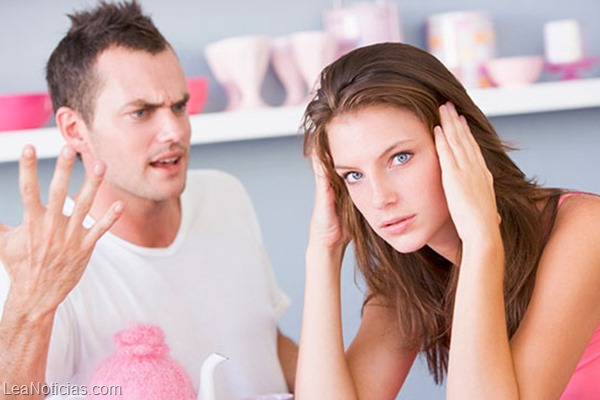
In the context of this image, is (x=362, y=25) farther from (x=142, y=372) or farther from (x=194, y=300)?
(x=142, y=372)

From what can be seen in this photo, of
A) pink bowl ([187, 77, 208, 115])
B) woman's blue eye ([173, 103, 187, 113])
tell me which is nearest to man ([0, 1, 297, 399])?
woman's blue eye ([173, 103, 187, 113])

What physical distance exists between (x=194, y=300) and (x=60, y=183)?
1.76ft

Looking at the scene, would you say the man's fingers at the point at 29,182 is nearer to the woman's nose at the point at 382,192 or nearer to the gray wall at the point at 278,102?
the woman's nose at the point at 382,192

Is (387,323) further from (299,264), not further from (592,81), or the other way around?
(592,81)

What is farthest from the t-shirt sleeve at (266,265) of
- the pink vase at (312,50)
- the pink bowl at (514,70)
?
the pink bowl at (514,70)

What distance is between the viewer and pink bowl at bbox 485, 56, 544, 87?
8.23ft

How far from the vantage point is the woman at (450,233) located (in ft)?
4.29

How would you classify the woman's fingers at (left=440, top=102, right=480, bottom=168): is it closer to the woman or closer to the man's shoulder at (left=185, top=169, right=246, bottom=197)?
the woman

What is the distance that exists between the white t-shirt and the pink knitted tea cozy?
0.28 metres

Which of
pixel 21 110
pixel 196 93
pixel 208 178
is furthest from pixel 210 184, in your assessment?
pixel 21 110

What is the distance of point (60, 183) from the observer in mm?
1286

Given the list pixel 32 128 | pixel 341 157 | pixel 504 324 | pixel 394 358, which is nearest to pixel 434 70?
pixel 341 157

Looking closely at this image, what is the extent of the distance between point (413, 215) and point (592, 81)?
1.33m

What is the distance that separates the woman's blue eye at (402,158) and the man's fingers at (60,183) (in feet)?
1.41
